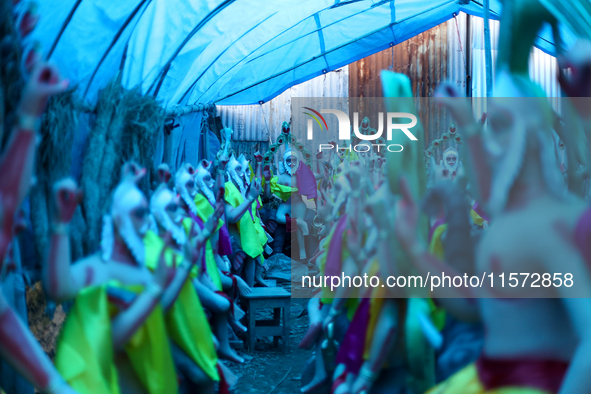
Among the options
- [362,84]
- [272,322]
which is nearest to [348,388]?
[272,322]

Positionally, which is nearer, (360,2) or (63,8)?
(63,8)

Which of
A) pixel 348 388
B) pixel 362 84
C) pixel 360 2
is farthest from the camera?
pixel 362 84

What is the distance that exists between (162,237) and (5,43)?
3.19 feet

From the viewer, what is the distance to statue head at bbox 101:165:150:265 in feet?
6.46

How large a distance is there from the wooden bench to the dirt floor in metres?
0.13

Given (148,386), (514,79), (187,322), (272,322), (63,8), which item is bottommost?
(272,322)

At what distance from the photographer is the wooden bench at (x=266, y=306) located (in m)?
4.72

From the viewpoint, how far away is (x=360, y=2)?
22.5ft

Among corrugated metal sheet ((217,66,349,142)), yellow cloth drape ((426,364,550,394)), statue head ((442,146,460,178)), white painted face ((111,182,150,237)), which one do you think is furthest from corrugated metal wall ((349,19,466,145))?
yellow cloth drape ((426,364,550,394))

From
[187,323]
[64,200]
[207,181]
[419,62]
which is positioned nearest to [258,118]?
[419,62]

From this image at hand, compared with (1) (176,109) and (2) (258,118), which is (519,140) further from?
(2) (258,118)

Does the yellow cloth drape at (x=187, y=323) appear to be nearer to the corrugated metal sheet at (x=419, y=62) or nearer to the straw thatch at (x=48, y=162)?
the straw thatch at (x=48, y=162)

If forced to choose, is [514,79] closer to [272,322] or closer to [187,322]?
[187,322]

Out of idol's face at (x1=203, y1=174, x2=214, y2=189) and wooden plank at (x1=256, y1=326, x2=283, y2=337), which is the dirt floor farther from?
idol's face at (x1=203, y1=174, x2=214, y2=189)
